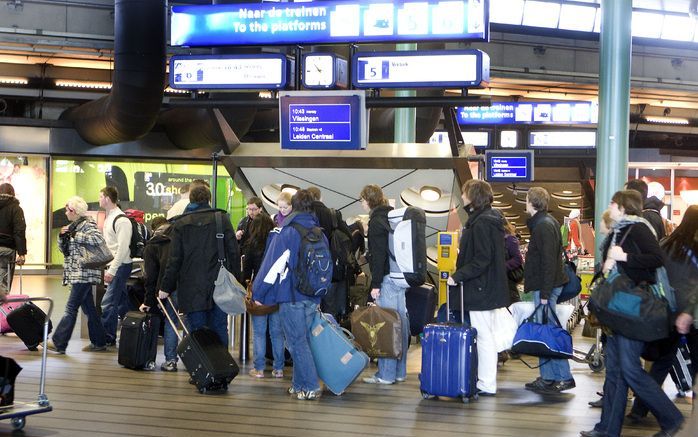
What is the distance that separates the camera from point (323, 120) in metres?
11.5

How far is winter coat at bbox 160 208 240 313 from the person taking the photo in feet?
27.8

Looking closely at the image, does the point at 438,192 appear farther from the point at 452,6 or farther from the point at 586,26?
the point at 586,26

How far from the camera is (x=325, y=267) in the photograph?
7.59m

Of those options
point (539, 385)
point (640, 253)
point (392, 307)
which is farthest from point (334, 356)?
point (640, 253)

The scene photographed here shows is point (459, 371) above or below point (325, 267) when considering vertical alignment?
below

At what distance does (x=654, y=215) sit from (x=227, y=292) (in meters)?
3.62

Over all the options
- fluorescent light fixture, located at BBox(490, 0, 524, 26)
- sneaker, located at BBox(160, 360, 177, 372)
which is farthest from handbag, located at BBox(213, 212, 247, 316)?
fluorescent light fixture, located at BBox(490, 0, 524, 26)

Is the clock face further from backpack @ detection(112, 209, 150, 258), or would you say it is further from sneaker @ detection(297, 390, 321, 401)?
sneaker @ detection(297, 390, 321, 401)

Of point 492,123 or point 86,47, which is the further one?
point 492,123

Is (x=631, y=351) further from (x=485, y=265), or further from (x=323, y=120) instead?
(x=323, y=120)

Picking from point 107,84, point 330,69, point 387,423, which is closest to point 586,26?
point 107,84

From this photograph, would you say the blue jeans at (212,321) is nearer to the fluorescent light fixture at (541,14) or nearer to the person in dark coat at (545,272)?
the person in dark coat at (545,272)

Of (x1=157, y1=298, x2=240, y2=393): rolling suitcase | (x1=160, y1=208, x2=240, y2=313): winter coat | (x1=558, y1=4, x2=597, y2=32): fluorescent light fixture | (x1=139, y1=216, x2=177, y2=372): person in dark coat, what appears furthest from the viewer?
→ (x1=558, y1=4, x2=597, y2=32): fluorescent light fixture

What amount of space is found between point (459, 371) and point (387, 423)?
974 millimetres
